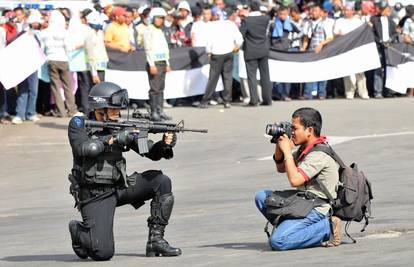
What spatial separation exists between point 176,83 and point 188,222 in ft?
37.6

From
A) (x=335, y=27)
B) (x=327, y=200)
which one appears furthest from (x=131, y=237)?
(x=335, y=27)

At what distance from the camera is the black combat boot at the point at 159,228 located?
30.3 ft

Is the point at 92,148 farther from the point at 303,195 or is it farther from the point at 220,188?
the point at 220,188

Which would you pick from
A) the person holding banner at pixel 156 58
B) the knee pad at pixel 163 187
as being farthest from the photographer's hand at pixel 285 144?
the person holding banner at pixel 156 58

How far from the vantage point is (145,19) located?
70.4 feet

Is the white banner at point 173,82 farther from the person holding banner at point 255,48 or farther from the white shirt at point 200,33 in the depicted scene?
the person holding banner at point 255,48

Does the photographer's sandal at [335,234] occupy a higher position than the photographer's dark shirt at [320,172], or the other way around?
the photographer's dark shirt at [320,172]

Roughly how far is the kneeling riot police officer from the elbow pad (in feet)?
0.38

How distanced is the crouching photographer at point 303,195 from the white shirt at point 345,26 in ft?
50.1

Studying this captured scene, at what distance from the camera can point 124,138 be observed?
8.90 metres

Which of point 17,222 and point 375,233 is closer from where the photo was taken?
point 375,233

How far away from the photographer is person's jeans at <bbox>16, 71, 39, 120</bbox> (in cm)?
2030

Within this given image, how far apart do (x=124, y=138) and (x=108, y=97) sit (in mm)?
495

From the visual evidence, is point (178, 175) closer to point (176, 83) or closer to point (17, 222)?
point (17, 222)
